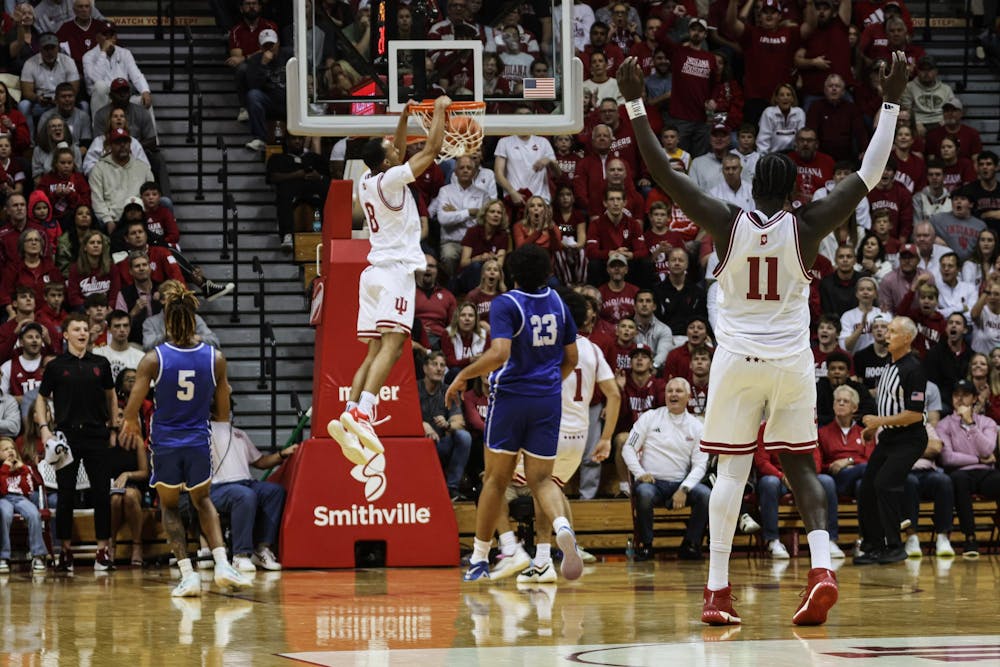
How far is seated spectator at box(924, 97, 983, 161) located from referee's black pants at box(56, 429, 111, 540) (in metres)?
11.2

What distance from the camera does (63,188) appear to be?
1577 cm

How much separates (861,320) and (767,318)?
30.2 ft

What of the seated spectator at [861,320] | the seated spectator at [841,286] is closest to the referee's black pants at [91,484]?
the seated spectator at [861,320]

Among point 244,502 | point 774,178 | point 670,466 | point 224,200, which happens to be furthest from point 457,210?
point 774,178

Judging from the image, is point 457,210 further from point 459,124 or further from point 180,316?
point 180,316

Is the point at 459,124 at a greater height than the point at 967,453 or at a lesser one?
greater

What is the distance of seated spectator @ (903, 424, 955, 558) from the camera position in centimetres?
1383

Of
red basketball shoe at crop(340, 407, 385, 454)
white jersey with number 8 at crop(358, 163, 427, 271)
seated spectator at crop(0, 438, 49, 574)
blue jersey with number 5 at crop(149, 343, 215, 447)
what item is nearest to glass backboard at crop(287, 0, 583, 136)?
white jersey with number 8 at crop(358, 163, 427, 271)

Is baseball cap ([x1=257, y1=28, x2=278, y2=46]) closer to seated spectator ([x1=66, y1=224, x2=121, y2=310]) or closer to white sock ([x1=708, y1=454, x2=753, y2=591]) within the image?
seated spectator ([x1=66, y1=224, x2=121, y2=310])

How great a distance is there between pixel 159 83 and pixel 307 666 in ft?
45.8

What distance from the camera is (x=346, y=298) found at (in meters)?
12.4

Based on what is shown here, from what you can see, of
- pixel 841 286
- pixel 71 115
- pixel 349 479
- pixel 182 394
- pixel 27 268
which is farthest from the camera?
pixel 71 115

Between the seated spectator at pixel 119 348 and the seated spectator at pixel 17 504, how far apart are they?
1339 mm

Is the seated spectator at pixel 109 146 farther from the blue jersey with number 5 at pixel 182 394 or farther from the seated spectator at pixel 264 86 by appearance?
the blue jersey with number 5 at pixel 182 394
